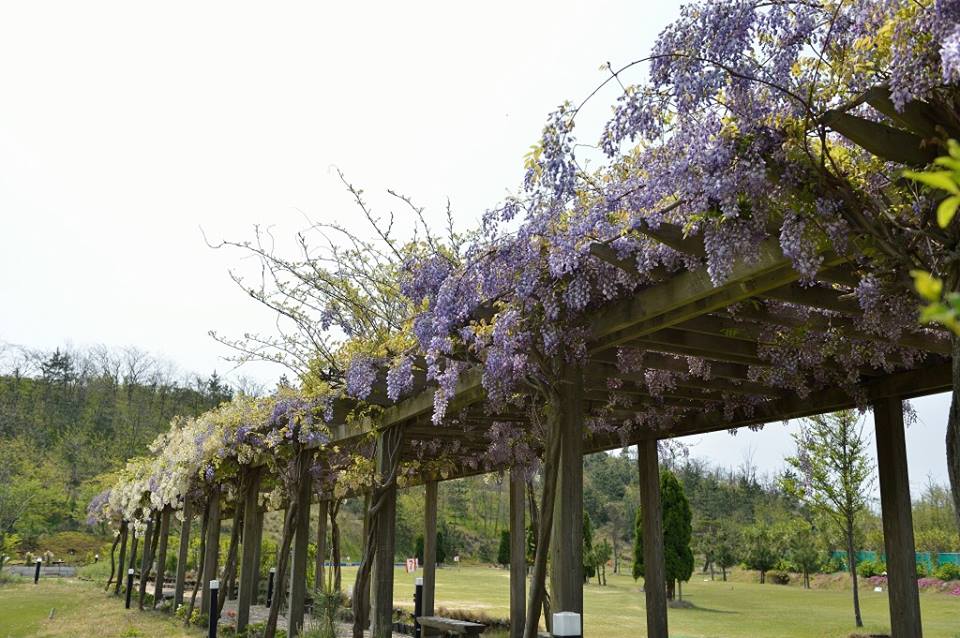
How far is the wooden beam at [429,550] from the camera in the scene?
1038 cm

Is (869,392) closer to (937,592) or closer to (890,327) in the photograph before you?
(890,327)

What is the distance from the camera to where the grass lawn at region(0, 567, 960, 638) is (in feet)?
36.7

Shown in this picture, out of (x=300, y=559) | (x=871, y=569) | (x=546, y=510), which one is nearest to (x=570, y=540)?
(x=546, y=510)

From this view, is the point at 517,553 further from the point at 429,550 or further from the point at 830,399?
the point at 830,399

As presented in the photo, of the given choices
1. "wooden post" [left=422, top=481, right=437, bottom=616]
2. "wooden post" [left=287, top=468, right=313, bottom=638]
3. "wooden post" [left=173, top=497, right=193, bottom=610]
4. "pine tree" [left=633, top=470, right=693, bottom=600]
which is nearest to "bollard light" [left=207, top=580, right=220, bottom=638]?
"wooden post" [left=287, top=468, right=313, bottom=638]

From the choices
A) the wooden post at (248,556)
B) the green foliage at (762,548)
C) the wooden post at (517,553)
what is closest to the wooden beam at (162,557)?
the wooden post at (248,556)

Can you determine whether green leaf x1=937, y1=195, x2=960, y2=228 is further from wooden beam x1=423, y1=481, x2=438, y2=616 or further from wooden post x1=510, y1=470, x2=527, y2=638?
wooden beam x1=423, y1=481, x2=438, y2=616

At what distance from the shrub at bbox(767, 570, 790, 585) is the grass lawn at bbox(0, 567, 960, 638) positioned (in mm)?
1280

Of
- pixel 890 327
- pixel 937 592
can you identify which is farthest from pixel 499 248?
pixel 937 592

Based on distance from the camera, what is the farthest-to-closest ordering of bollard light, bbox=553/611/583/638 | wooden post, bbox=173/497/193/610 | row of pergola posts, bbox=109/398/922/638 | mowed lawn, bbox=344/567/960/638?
1. wooden post, bbox=173/497/193/610
2. mowed lawn, bbox=344/567/960/638
3. row of pergola posts, bbox=109/398/922/638
4. bollard light, bbox=553/611/583/638

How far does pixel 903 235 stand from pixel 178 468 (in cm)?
1012

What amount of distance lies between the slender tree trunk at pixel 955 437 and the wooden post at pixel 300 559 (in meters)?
6.62

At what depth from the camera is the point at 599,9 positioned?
4.20 meters

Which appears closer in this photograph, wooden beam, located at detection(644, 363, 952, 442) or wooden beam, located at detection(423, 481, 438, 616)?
wooden beam, located at detection(644, 363, 952, 442)
